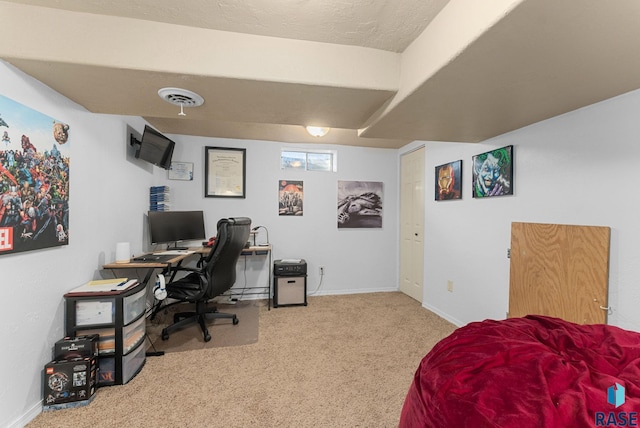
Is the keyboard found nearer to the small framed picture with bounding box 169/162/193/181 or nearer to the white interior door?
the small framed picture with bounding box 169/162/193/181

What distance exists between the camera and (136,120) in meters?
2.89

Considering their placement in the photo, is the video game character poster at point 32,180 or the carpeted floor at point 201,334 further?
the carpeted floor at point 201,334

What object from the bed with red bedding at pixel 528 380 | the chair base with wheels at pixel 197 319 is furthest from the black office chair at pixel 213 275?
the bed with red bedding at pixel 528 380

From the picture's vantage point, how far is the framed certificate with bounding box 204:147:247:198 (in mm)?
3891

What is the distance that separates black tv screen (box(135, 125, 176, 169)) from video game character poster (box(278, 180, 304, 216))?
153 cm

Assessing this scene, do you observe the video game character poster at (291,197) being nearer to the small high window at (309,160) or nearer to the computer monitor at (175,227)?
the small high window at (309,160)

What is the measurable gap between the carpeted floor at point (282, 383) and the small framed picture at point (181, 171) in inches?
91.5

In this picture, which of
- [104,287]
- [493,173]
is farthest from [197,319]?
[493,173]

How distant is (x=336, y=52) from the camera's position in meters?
1.64

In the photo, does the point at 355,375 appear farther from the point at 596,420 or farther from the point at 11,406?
the point at 11,406

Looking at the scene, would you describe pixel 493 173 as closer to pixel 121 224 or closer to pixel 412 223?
pixel 412 223

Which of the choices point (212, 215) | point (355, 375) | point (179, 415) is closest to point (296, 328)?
point (355, 375)

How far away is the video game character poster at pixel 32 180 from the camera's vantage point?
1463mm

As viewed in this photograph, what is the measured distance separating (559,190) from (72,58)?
10.5ft
